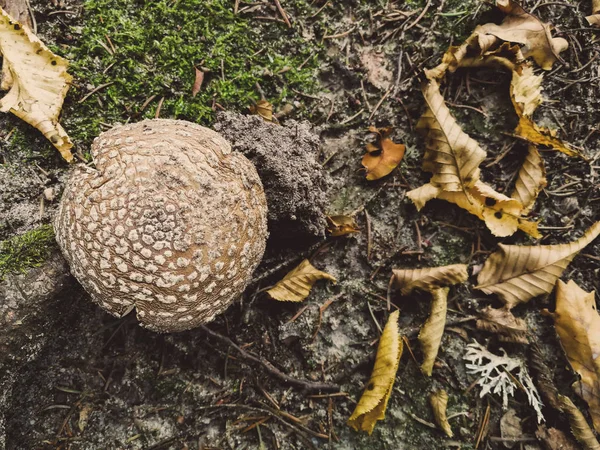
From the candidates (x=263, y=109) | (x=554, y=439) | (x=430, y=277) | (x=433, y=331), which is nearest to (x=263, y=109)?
(x=263, y=109)

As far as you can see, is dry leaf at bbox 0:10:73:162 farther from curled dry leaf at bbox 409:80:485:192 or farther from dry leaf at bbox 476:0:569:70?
dry leaf at bbox 476:0:569:70

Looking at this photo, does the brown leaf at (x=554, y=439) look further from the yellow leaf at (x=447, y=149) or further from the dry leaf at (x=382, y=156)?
the dry leaf at (x=382, y=156)

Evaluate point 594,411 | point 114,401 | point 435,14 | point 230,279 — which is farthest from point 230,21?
point 594,411

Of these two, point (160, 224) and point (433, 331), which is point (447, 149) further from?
point (160, 224)

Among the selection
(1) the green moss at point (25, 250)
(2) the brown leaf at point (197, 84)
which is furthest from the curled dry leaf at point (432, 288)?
(1) the green moss at point (25, 250)

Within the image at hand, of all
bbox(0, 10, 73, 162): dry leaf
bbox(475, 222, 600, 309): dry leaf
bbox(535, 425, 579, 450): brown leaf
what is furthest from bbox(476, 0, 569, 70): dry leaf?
bbox(0, 10, 73, 162): dry leaf

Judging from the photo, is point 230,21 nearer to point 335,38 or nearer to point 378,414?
point 335,38
